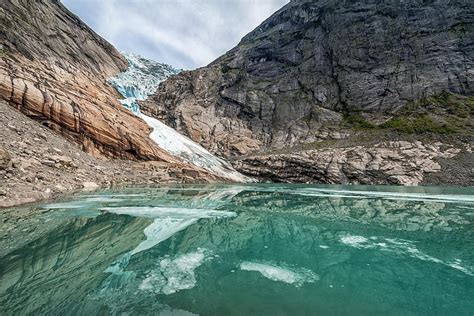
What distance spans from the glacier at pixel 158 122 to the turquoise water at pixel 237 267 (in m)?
35.8

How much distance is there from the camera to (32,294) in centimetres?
620

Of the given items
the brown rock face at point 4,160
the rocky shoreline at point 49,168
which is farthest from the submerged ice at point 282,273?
the brown rock face at point 4,160

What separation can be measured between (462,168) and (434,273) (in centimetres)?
5312

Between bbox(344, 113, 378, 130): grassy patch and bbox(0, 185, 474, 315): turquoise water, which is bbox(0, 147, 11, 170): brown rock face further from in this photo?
bbox(344, 113, 378, 130): grassy patch

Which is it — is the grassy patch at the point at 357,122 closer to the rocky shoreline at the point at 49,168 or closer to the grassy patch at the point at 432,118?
the grassy patch at the point at 432,118

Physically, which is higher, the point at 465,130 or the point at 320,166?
the point at 465,130

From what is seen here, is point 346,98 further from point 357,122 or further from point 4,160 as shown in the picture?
point 4,160

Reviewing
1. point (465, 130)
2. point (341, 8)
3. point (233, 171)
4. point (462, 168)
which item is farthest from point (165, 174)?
point (341, 8)

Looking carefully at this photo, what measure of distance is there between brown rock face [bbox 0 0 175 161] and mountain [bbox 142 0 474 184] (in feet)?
70.3

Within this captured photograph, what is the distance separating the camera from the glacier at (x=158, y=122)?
50.2 metres

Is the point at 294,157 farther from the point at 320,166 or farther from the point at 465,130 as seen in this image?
the point at 465,130

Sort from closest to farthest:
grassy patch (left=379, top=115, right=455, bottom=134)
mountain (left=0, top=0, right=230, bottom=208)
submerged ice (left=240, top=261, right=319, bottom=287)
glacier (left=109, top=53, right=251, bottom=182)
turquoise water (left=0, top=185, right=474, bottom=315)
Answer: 1. turquoise water (left=0, top=185, right=474, bottom=315)
2. submerged ice (left=240, top=261, right=319, bottom=287)
3. mountain (left=0, top=0, right=230, bottom=208)
4. glacier (left=109, top=53, right=251, bottom=182)
5. grassy patch (left=379, top=115, right=455, bottom=134)

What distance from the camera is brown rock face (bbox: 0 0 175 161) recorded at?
113ft

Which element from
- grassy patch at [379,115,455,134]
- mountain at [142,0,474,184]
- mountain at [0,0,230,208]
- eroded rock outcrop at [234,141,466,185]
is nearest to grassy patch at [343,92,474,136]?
grassy patch at [379,115,455,134]
